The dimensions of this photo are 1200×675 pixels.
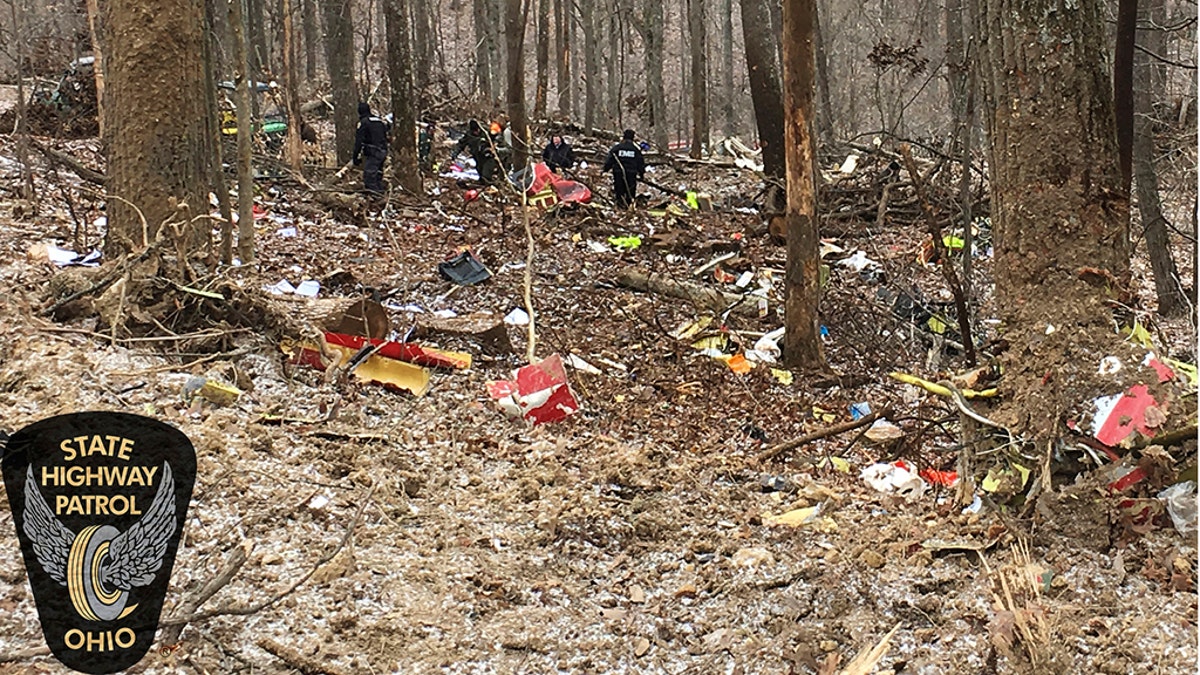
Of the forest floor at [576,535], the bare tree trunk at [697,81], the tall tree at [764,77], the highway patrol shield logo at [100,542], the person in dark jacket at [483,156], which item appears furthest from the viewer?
the bare tree trunk at [697,81]

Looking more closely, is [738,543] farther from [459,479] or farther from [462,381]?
[462,381]

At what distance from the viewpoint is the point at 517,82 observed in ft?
44.6

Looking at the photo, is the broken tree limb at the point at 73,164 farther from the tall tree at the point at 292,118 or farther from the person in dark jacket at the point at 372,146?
the person in dark jacket at the point at 372,146

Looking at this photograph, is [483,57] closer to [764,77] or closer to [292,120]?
[292,120]

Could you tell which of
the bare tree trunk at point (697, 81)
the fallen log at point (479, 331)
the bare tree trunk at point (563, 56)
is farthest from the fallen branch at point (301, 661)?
the bare tree trunk at point (563, 56)

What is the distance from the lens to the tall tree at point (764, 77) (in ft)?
38.7

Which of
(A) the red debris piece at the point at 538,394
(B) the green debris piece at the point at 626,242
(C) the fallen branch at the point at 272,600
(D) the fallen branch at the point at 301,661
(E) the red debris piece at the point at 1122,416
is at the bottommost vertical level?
(B) the green debris piece at the point at 626,242

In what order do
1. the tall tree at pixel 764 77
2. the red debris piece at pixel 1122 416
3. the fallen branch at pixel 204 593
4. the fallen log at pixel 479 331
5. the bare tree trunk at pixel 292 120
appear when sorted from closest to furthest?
the fallen branch at pixel 204 593, the red debris piece at pixel 1122 416, the fallen log at pixel 479 331, the tall tree at pixel 764 77, the bare tree trunk at pixel 292 120

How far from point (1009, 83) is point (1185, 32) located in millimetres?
8825

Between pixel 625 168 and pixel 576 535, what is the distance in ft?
31.2

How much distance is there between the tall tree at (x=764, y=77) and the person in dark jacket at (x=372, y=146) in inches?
183

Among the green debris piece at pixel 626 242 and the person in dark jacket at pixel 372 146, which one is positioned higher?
the person in dark jacket at pixel 372 146

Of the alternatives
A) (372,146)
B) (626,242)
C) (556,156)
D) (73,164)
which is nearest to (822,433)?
(626,242)

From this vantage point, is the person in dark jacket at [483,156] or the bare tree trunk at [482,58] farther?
the bare tree trunk at [482,58]
